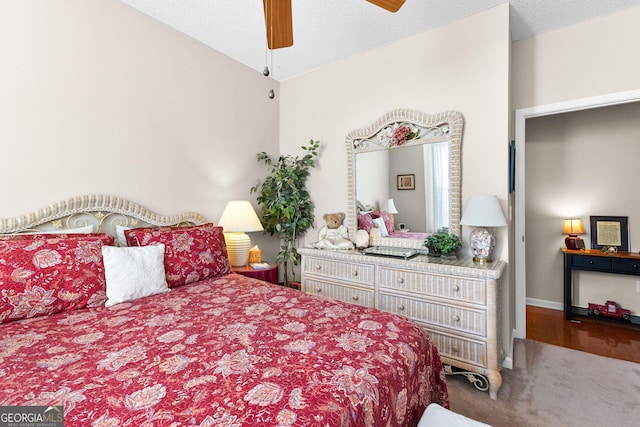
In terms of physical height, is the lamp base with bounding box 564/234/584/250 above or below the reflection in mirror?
below

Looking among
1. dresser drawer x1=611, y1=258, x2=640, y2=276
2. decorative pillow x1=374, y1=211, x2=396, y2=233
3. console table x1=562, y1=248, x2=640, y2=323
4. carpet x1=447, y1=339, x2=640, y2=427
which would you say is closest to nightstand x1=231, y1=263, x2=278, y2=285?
decorative pillow x1=374, y1=211, x2=396, y2=233

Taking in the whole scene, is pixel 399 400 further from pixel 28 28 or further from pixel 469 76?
pixel 28 28

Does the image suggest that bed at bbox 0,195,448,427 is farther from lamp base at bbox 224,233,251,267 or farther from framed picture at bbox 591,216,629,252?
framed picture at bbox 591,216,629,252

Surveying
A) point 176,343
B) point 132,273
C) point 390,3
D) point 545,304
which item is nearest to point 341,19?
point 390,3

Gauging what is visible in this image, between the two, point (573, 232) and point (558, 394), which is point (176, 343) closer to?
point (558, 394)

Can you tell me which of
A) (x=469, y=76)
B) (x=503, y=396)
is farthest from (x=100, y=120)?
(x=503, y=396)

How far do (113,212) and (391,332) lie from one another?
211 cm

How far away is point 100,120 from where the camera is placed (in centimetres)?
216

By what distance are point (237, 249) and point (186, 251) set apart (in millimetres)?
745

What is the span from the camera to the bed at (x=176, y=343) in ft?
2.72

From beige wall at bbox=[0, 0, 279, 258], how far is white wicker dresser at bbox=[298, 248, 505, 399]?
1588 millimetres

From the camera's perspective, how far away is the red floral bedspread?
31.7 inches

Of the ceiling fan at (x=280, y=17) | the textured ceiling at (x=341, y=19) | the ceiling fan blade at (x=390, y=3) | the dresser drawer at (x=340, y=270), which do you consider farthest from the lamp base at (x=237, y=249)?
the ceiling fan blade at (x=390, y=3)

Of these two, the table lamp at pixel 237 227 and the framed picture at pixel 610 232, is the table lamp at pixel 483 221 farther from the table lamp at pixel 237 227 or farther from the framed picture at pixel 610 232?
the framed picture at pixel 610 232
